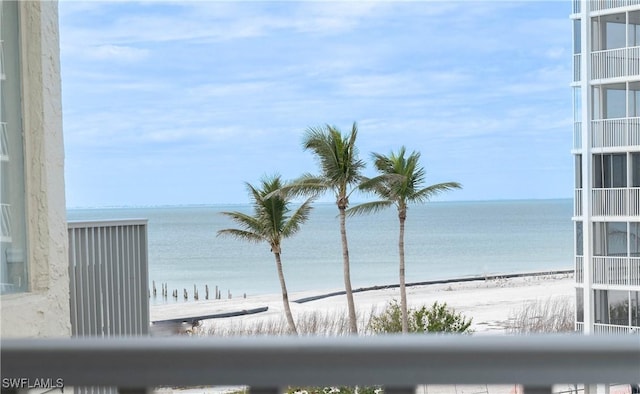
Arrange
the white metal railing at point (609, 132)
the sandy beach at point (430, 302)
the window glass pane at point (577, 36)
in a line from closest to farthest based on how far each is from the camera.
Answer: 1. the white metal railing at point (609, 132)
2. the window glass pane at point (577, 36)
3. the sandy beach at point (430, 302)

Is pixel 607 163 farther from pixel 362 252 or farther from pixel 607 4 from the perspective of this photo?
pixel 362 252

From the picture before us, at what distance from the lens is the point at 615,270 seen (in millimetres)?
16500

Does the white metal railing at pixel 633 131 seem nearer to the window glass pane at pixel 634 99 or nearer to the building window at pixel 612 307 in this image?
the window glass pane at pixel 634 99

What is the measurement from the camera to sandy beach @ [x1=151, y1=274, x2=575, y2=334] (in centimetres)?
3033

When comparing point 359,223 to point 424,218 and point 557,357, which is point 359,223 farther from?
point 557,357

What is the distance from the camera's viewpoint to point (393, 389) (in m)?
0.69

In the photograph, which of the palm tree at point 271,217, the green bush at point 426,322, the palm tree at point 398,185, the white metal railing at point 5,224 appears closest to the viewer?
the white metal railing at point 5,224

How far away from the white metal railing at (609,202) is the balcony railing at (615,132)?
882 millimetres

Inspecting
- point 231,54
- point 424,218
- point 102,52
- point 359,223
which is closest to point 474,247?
point 359,223

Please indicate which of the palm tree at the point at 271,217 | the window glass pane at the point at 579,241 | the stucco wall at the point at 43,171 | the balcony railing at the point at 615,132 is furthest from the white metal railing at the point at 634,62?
the stucco wall at the point at 43,171

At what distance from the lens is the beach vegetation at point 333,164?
830 inches

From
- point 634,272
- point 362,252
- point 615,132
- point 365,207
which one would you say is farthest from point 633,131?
point 362,252

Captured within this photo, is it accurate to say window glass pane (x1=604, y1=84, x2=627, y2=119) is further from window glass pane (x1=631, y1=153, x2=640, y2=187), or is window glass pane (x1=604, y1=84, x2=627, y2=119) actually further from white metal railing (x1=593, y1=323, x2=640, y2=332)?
white metal railing (x1=593, y1=323, x2=640, y2=332)

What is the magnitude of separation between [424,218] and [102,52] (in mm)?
25508
